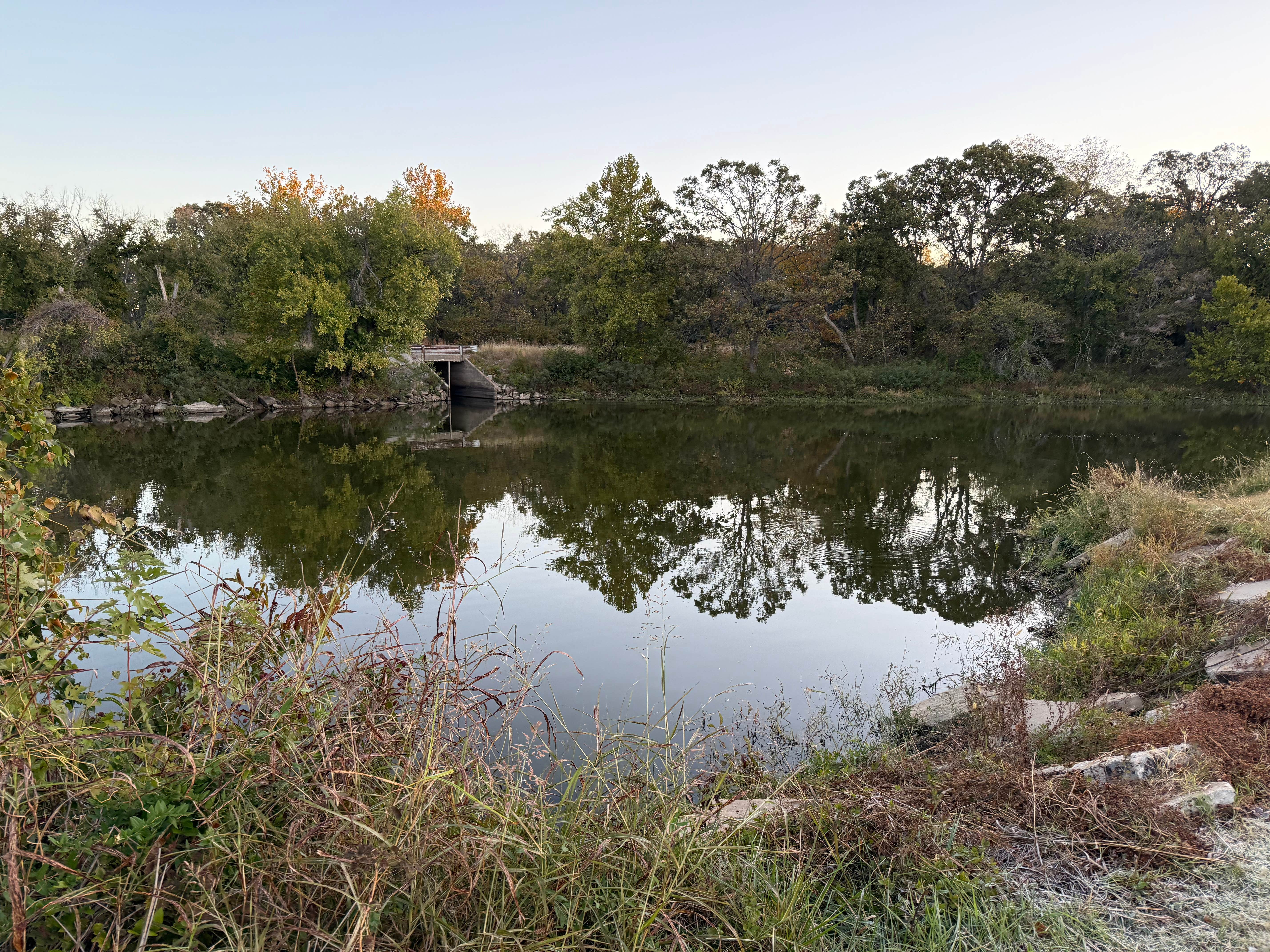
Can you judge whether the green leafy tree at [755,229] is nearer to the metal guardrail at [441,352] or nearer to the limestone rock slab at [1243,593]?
the metal guardrail at [441,352]

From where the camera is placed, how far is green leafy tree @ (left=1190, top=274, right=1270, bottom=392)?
105ft

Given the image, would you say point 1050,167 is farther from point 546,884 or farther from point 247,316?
point 546,884

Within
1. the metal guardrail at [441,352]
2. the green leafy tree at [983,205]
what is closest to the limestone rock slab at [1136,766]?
the metal guardrail at [441,352]

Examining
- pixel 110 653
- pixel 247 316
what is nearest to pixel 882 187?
pixel 247 316

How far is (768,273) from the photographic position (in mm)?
34500

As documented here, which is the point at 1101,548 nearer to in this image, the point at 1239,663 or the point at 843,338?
the point at 1239,663

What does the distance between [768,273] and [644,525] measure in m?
26.2

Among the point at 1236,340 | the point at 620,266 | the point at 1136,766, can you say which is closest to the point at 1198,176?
the point at 1236,340

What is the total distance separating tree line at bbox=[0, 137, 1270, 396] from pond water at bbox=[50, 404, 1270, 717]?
328 inches

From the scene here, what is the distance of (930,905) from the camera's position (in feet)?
8.00

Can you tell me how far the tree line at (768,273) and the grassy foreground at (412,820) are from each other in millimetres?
28999

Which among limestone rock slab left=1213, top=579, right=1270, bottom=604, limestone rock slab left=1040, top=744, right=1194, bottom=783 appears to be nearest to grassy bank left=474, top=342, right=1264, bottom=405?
limestone rock slab left=1213, top=579, right=1270, bottom=604

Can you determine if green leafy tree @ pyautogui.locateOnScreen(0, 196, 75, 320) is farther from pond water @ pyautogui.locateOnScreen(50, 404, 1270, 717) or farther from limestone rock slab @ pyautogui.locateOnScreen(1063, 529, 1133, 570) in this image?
limestone rock slab @ pyautogui.locateOnScreen(1063, 529, 1133, 570)

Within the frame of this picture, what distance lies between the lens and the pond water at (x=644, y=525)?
21.7 feet
